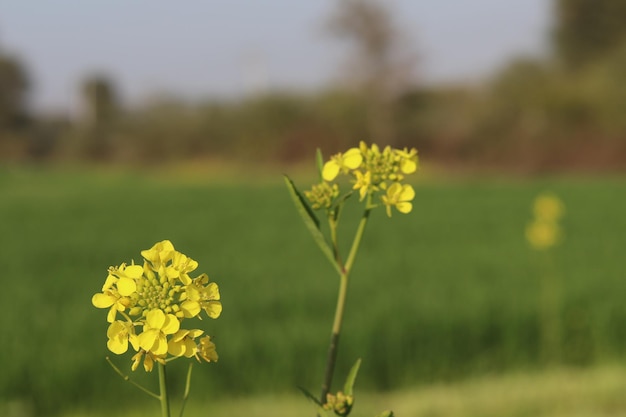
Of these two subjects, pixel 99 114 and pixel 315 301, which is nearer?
pixel 315 301

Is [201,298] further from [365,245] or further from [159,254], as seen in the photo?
[365,245]

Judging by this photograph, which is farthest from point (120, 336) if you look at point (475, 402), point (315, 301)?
point (315, 301)

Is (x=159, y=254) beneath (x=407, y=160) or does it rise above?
beneath

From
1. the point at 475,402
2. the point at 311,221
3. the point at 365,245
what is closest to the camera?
the point at 311,221

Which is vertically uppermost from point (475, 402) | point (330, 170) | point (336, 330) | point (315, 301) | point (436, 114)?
point (436, 114)

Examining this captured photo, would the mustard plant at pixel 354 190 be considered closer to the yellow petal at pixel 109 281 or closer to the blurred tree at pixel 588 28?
A: the yellow petal at pixel 109 281

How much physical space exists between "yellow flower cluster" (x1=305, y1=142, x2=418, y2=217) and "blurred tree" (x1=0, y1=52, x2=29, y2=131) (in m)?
35.3

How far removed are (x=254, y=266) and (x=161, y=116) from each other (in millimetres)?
24234

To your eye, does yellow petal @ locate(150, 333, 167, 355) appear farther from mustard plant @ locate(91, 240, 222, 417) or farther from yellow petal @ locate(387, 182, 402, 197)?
yellow petal @ locate(387, 182, 402, 197)

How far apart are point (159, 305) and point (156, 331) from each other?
29 mm

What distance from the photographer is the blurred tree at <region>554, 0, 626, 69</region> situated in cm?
3181

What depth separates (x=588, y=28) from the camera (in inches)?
1271

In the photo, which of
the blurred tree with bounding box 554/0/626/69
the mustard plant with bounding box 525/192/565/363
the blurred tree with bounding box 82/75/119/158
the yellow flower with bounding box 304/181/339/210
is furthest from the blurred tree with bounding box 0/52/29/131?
the yellow flower with bounding box 304/181/339/210

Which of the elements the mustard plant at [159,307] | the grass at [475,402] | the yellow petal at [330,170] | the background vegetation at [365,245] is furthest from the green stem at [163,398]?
the background vegetation at [365,245]
